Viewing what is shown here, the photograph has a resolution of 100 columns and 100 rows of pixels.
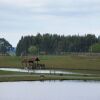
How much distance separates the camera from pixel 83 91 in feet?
220

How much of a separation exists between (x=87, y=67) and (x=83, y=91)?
61.9 metres

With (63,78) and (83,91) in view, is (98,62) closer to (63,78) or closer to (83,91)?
(63,78)

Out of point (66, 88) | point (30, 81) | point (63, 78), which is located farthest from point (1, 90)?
point (63, 78)

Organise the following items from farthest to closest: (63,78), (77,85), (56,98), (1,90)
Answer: (63,78), (77,85), (1,90), (56,98)

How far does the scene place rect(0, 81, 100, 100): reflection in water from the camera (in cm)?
5897

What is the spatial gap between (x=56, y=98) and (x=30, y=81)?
25.0 metres

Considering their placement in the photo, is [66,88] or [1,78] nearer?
[66,88]

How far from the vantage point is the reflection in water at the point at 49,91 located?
193ft

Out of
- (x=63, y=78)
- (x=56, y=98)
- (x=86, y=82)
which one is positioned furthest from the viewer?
(x=63, y=78)

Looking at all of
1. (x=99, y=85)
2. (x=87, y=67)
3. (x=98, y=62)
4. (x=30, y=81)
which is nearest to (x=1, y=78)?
(x=30, y=81)

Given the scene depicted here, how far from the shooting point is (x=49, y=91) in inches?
2596

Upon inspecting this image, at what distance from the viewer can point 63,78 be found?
3472 inches

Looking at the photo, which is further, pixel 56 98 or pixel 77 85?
pixel 77 85

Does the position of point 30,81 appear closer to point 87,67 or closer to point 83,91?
point 83,91
